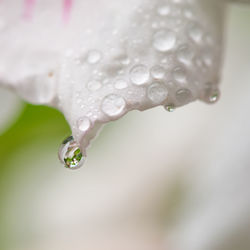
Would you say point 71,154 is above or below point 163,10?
below

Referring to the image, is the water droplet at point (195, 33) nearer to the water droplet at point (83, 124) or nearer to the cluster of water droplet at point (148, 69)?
the cluster of water droplet at point (148, 69)

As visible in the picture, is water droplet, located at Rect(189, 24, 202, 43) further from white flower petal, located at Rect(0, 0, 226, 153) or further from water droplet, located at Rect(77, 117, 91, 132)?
water droplet, located at Rect(77, 117, 91, 132)

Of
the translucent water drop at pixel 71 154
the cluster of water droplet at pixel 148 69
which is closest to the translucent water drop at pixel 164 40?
the cluster of water droplet at pixel 148 69

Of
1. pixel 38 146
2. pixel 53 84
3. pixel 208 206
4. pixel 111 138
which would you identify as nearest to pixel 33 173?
pixel 38 146

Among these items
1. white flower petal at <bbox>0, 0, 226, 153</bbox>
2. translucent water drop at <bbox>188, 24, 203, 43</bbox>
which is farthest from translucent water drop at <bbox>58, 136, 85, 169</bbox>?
translucent water drop at <bbox>188, 24, 203, 43</bbox>

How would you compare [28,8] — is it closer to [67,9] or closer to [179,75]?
[67,9]

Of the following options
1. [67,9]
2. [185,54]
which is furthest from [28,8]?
[185,54]
